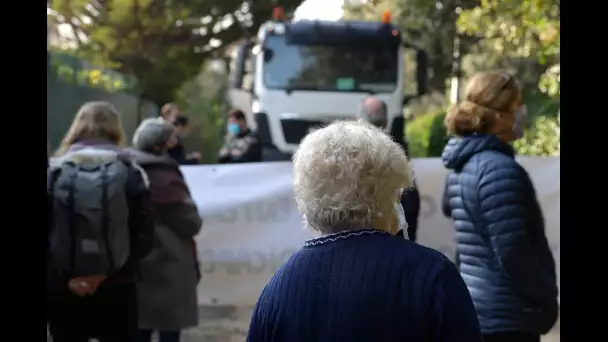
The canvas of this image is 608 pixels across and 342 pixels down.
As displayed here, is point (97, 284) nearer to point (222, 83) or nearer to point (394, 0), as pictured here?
point (394, 0)

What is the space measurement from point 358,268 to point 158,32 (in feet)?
84.0

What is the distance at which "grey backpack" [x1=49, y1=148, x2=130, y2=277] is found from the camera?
428 centimetres

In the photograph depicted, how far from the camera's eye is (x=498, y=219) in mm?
3531

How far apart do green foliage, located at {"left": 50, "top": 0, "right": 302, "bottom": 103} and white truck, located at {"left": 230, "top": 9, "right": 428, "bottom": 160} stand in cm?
1096

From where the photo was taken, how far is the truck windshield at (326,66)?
14031 millimetres

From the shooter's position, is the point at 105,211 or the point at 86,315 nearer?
the point at 105,211

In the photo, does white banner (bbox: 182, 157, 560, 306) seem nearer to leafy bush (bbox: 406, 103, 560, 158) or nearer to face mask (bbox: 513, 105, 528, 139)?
face mask (bbox: 513, 105, 528, 139)

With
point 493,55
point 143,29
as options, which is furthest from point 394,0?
point 143,29

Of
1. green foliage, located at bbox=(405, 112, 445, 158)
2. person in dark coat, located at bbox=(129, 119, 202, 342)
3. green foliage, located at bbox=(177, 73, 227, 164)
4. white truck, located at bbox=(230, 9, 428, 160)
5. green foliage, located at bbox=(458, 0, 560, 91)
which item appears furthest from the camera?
green foliage, located at bbox=(177, 73, 227, 164)

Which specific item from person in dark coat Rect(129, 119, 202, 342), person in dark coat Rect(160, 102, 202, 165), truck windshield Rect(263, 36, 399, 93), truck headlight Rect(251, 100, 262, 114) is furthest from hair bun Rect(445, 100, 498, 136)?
truck headlight Rect(251, 100, 262, 114)

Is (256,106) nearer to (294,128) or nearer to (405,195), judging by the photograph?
(294,128)

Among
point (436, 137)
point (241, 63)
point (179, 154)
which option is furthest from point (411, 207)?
point (436, 137)

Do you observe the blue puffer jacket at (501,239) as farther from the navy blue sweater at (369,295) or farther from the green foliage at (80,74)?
the green foliage at (80,74)
